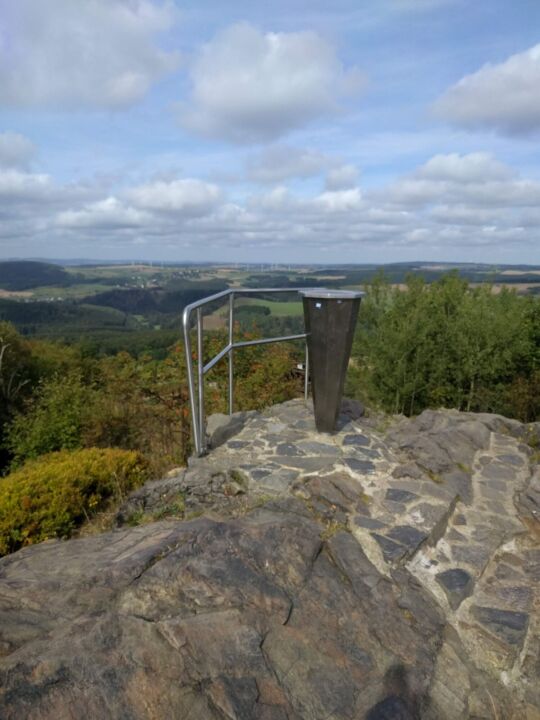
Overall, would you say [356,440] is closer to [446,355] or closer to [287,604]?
[287,604]

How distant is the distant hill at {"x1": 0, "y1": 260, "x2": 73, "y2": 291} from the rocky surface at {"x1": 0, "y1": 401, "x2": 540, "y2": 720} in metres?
115

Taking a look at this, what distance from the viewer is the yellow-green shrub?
3930 mm

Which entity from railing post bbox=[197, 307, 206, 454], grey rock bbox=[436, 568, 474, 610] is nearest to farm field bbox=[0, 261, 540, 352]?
railing post bbox=[197, 307, 206, 454]

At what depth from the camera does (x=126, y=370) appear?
9766 millimetres

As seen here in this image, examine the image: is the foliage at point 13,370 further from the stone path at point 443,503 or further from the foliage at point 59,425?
the stone path at point 443,503

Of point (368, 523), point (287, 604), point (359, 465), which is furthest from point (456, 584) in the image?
point (359, 465)

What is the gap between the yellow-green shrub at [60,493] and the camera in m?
3.93

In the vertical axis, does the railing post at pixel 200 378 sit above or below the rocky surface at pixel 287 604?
above

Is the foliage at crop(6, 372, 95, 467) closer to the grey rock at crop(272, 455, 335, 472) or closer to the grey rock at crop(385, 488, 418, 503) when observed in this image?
the grey rock at crop(272, 455, 335, 472)

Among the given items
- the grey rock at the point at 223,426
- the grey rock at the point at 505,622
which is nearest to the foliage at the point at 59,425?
the grey rock at the point at 223,426

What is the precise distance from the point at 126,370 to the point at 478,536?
26.9 ft

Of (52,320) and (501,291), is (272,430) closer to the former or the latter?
(501,291)

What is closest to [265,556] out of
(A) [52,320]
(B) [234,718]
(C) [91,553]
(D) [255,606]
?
(D) [255,606]

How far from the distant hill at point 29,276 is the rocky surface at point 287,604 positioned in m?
115
